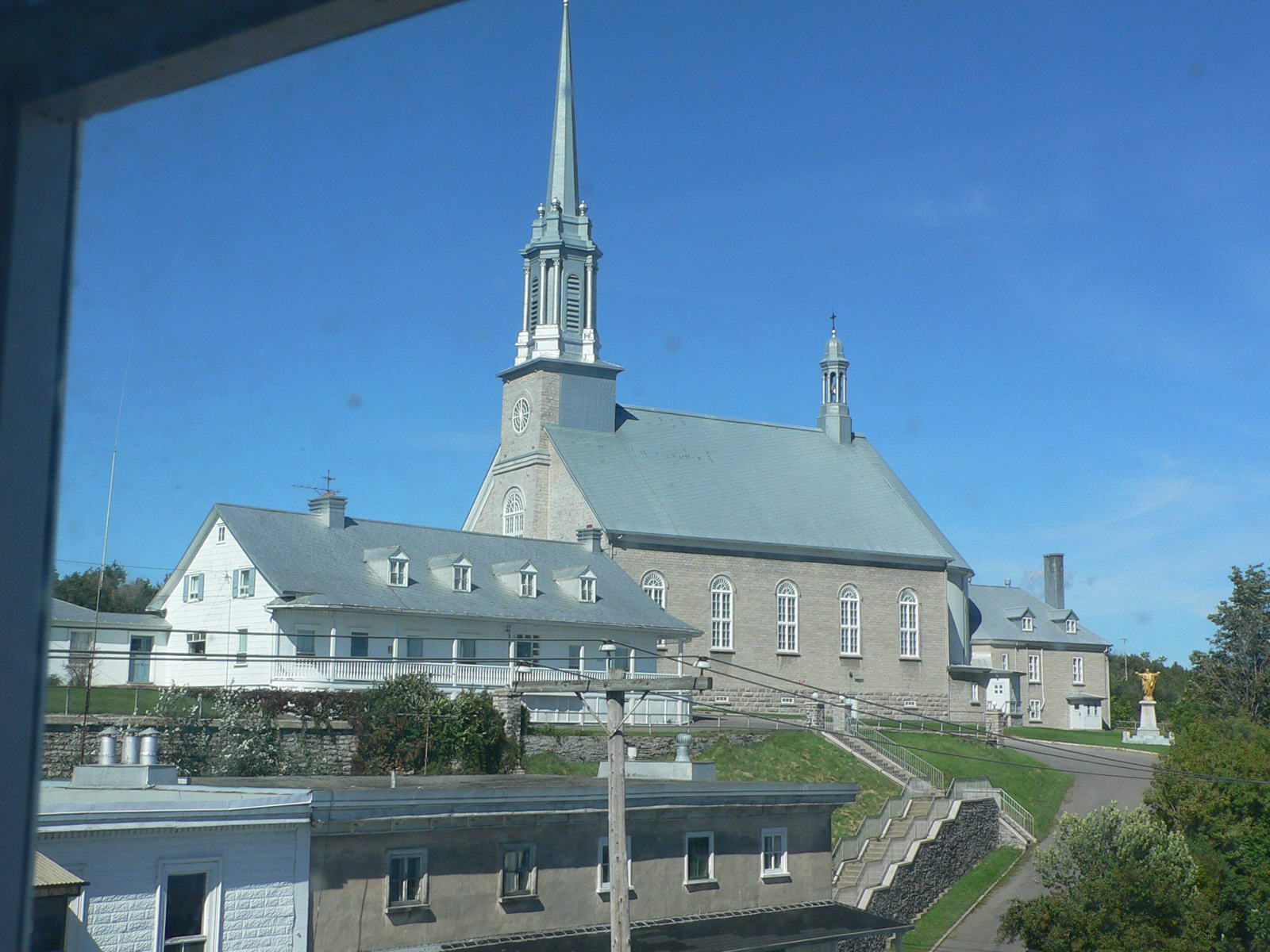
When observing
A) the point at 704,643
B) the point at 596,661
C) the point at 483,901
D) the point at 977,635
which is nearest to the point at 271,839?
the point at 483,901

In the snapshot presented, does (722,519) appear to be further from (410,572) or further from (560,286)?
(410,572)

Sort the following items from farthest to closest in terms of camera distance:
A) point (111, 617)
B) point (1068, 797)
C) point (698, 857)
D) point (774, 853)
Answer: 1. point (111, 617)
2. point (1068, 797)
3. point (774, 853)
4. point (698, 857)

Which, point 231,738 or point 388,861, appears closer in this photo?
point 388,861

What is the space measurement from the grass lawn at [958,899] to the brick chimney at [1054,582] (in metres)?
51.7

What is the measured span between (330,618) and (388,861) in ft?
76.7

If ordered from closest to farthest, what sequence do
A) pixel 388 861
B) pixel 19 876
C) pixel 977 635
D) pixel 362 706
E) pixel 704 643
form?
pixel 19 876, pixel 388 861, pixel 362 706, pixel 704 643, pixel 977 635

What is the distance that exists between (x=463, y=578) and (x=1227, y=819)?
2386 centimetres

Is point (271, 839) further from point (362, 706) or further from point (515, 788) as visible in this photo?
point (362, 706)

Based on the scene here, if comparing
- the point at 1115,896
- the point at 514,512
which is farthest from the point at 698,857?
the point at 514,512

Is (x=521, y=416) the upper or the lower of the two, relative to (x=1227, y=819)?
upper

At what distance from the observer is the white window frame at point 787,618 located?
60.2 m

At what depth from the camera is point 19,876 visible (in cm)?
207

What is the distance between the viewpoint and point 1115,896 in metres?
29.0

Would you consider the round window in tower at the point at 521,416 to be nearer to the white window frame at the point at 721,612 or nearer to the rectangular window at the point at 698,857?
the white window frame at the point at 721,612
